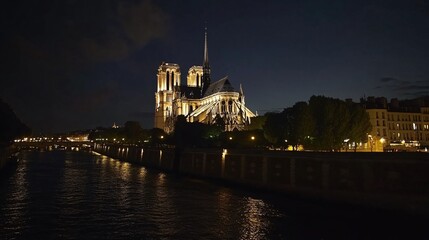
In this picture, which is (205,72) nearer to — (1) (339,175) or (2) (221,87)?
(2) (221,87)

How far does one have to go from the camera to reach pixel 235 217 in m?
24.7

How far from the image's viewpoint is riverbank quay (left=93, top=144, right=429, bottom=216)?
2284 cm

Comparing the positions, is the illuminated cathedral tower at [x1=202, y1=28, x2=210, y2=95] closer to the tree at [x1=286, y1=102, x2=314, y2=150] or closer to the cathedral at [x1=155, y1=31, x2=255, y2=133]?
the cathedral at [x1=155, y1=31, x2=255, y2=133]

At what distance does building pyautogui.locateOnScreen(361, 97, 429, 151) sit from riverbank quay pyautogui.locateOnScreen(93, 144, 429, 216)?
172 ft

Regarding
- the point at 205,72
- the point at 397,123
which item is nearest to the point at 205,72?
the point at 205,72

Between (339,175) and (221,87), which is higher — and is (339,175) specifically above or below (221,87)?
below

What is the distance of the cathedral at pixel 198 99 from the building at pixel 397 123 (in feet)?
155

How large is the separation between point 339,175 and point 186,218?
11354mm

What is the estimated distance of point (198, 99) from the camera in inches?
6299

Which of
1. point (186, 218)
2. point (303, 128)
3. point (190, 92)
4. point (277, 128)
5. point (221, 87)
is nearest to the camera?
point (186, 218)

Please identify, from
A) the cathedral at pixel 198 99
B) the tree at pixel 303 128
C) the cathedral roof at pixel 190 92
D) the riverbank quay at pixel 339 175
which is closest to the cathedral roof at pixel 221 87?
the cathedral at pixel 198 99

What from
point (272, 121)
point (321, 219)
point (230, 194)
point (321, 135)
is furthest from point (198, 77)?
point (321, 219)

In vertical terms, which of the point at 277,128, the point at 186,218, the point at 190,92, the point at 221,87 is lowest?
the point at 186,218

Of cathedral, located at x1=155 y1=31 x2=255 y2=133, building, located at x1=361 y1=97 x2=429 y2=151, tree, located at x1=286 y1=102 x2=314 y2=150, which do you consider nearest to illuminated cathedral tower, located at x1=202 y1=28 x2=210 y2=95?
cathedral, located at x1=155 y1=31 x2=255 y2=133
